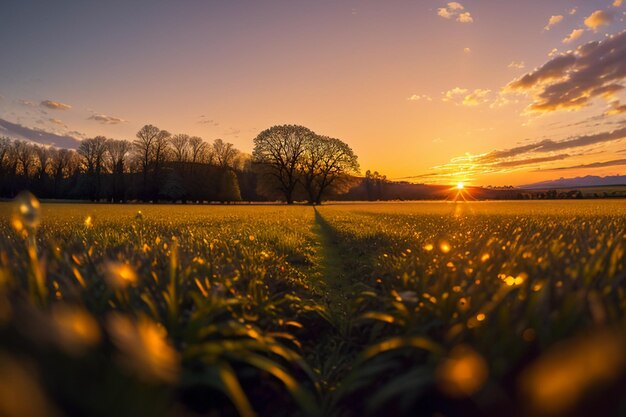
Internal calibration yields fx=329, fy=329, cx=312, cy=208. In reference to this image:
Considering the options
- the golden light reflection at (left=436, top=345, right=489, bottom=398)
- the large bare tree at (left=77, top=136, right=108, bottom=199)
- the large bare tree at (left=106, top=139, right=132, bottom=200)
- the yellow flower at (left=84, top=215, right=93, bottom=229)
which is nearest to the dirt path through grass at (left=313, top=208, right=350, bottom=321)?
the golden light reflection at (left=436, top=345, right=489, bottom=398)

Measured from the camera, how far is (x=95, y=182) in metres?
71.2

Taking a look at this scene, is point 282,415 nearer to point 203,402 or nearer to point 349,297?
point 203,402

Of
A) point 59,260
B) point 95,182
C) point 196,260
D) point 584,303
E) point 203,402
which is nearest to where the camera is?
point 584,303

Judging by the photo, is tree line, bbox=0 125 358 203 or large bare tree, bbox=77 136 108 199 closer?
tree line, bbox=0 125 358 203

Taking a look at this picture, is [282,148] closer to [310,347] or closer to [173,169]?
[173,169]

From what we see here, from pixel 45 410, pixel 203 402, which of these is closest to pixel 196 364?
pixel 203 402

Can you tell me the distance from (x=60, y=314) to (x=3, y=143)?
100 metres

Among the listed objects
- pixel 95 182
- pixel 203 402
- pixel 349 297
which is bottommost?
pixel 349 297

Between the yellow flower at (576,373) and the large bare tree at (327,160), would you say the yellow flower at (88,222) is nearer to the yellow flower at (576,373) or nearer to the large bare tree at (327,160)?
the yellow flower at (576,373)

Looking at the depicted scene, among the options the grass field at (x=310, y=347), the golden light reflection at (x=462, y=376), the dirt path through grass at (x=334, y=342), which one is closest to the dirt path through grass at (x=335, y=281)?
the dirt path through grass at (x=334, y=342)

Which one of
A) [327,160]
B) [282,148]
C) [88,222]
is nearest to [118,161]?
[282,148]

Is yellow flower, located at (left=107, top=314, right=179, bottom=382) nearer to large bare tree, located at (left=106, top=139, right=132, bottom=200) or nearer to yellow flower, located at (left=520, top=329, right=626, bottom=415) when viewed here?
yellow flower, located at (left=520, top=329, right=626, bottom=415)

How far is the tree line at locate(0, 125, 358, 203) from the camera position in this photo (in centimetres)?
6225

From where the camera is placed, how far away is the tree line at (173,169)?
204 feet
